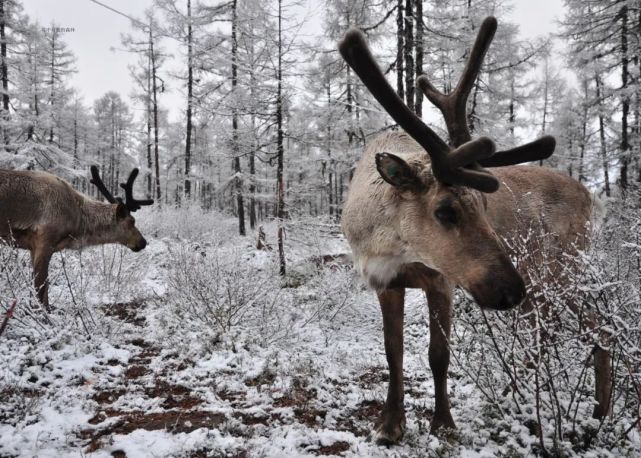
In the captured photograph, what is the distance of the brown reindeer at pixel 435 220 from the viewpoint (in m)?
1.92

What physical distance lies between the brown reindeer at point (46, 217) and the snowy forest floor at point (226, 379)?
65cm

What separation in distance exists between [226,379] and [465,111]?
3.16 metres

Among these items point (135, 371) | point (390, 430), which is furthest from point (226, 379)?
point (390, 430)

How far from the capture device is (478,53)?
2408mm

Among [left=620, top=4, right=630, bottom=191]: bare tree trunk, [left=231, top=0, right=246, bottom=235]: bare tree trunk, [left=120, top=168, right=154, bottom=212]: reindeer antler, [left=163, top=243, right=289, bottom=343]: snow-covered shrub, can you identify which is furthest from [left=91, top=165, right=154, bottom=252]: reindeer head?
[left=620, top=4, right=630, bottom=191]: bare tree trunk

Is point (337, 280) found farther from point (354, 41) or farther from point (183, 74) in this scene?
point (183, 74)

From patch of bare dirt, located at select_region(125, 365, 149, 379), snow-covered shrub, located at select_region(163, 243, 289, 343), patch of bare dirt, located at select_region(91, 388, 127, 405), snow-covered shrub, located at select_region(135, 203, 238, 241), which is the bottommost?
patch of bare dirt, located at select_region(125, 365, 149, 379)

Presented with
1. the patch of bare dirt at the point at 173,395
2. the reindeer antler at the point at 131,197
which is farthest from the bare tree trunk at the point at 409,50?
the patch of bare dirt at the point at 173,395

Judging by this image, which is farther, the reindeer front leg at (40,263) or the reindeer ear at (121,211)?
the reindeer ear at (121,211)

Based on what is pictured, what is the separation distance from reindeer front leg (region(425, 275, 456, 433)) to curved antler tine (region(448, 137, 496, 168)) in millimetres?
979

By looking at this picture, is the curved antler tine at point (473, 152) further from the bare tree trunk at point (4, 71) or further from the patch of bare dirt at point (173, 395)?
Result: the bare tree trunk at point (4, 71)

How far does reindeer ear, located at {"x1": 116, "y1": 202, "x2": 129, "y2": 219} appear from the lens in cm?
702

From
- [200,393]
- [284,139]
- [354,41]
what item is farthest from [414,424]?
[284,139]

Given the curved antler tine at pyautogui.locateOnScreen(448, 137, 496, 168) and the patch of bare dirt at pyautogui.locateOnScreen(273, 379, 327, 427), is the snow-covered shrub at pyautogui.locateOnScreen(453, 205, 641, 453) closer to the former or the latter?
the curved antler tine at pyautogui.locateOnScreen(448, 137, 496, 168)
